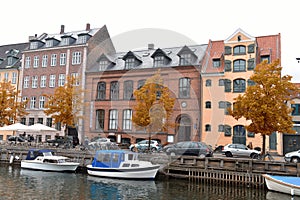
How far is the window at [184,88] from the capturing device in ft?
125

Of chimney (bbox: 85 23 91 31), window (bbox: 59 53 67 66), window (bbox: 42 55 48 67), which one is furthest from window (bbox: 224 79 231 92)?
window (bbox: 42 55 48 67)

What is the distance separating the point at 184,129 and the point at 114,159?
15099 mm

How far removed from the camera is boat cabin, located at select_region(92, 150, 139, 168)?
24.0 metres

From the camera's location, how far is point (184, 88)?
38.5 metres

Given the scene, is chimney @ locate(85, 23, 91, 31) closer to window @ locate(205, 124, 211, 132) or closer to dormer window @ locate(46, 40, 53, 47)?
dormer window @ locate(46, 40, 53, 47)

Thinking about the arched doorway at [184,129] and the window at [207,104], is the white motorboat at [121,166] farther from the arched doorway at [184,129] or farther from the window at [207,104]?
the window at [207,104]

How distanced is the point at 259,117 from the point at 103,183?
12.9 metres

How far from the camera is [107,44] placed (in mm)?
48875

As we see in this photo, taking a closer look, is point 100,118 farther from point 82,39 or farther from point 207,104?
point 207,104

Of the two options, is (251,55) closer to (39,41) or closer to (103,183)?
(103,183)

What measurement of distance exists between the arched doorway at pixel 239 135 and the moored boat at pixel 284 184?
48.8 ft

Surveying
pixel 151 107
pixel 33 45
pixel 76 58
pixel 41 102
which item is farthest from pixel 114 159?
pixel 33 45

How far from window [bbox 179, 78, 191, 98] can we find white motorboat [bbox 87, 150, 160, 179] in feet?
49.8

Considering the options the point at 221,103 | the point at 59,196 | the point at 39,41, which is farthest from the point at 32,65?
the point at 59,196
